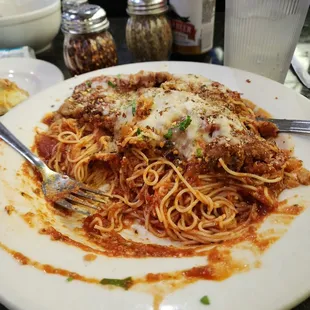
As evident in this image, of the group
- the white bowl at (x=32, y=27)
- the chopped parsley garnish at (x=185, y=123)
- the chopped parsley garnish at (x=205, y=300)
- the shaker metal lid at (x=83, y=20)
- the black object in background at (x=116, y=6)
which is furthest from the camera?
the black object in background at (x=116, y=6)

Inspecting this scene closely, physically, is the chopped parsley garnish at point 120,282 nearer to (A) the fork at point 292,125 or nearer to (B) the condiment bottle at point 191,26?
(A) the fork at point 292,125

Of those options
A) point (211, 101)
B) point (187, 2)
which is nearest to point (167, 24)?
point (187, 2)

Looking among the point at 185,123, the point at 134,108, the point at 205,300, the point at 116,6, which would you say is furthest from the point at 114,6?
the point at 205,300

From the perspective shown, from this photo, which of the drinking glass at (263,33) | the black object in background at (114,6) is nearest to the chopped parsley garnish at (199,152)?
the drinking glass at (263,33)

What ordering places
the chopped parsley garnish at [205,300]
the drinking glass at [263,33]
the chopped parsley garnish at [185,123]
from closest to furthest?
the chopped parsley garnish at [205,300] → the chopped parsley garnish at [185,123] → the drinking glass at [263,33]

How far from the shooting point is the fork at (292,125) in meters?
2.02

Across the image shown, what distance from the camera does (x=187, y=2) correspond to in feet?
10.4

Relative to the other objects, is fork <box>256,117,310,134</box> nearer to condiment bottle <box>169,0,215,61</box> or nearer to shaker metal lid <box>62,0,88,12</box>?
condiment bottle <box>169,0,215,61</box>

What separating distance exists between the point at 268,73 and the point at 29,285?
2.55 metres

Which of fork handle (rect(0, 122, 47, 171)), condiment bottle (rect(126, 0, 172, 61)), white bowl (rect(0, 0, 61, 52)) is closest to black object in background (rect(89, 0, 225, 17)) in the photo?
white bowl (rect(0, 0, 61, 52))

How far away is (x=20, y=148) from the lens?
212 centimetres

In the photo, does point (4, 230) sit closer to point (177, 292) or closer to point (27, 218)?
point (27, 218)

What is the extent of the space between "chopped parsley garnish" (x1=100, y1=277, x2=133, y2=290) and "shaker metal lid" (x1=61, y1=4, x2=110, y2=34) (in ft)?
7.36

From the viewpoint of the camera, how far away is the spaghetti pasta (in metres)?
1.88
